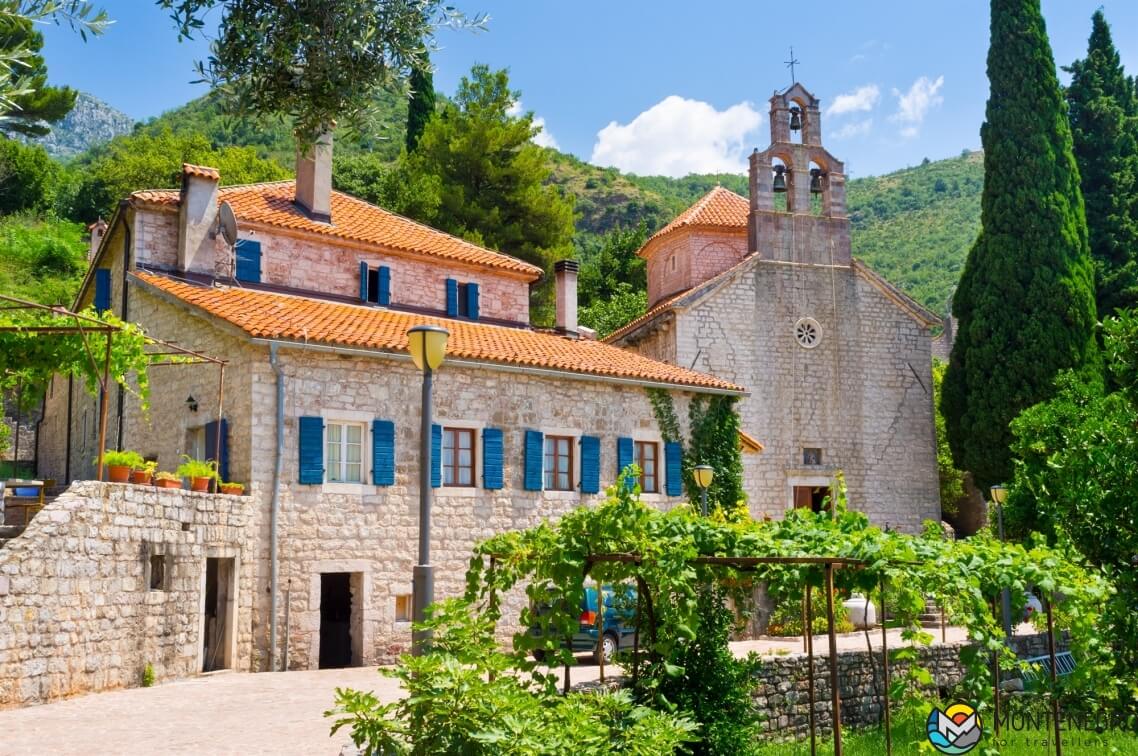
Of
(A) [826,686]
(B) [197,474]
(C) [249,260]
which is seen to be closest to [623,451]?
(A) [826,686]

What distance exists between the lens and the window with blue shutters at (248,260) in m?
20.7

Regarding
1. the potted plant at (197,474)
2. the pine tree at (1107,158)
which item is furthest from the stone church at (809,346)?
the potted plant at (197,474)

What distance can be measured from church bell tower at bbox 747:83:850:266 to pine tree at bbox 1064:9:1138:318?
7620mm

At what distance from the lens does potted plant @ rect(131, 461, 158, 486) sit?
14594 mm

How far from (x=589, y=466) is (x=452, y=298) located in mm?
5230

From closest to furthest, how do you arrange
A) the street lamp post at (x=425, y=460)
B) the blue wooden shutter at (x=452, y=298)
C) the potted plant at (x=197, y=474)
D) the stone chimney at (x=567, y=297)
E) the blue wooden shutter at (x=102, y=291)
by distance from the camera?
the street lamp post at (x=425, y=460) → the potted plant at (x=197, y=474) → the blue wooden shutter at (x=102, y=291) → the blue wooden shutter at (x=452, y=298) → the stone chimney at (x=567, y=297)

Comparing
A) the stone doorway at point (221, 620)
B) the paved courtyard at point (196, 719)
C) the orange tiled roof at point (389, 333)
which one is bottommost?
the paved courtyard at point (196, 719)

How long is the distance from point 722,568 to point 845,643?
10.0m

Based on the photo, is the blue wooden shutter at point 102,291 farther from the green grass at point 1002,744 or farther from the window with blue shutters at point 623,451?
the green grass at point 1002,744

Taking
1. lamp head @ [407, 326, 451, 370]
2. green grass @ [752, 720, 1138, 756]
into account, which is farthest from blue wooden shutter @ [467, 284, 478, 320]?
lamp head @ [407, 326, 451, 370]

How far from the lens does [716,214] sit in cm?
3181

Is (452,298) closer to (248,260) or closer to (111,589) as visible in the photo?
(248,260)

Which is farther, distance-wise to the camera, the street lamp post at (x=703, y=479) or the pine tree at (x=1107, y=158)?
the pine tree at (x=1107, y=158)

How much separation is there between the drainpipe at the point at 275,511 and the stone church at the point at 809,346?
12.5 m
